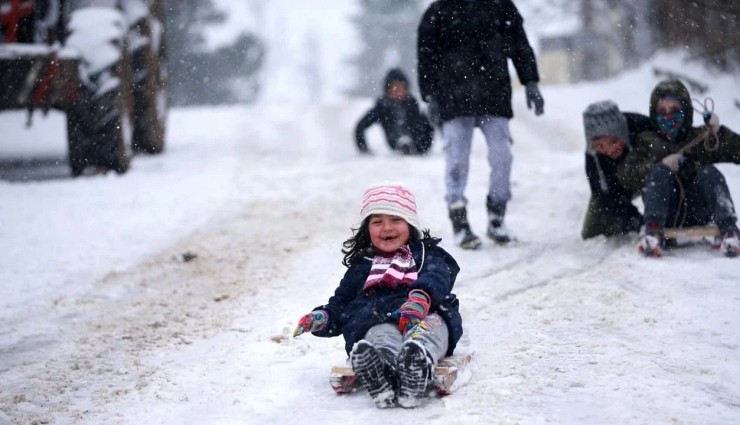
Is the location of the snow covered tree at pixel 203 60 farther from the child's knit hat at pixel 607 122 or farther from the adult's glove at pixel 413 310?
the adult's glove at pixel 413 310

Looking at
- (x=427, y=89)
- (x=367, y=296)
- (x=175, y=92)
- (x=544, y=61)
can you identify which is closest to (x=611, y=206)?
(x=427, y=89)

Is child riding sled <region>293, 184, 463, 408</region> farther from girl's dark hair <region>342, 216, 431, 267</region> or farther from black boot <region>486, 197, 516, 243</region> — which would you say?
black boot <region>486, 197, 516, 243</region>

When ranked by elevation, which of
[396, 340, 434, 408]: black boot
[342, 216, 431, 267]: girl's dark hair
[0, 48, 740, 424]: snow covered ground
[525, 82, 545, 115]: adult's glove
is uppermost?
[525, 82, 545, 115]: adult's glove

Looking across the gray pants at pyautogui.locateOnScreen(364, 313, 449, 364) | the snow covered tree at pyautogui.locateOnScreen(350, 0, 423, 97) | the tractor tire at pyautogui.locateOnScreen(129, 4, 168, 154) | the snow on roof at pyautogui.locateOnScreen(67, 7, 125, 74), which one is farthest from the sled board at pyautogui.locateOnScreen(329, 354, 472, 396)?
the snow covered tree at pyautogui.locateOnScreen(350, 0, 423, 97)

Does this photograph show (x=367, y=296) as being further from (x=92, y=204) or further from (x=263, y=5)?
(x=263, y=5)

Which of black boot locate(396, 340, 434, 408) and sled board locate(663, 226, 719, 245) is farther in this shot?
sled board locate(663, 226, 719, 245)

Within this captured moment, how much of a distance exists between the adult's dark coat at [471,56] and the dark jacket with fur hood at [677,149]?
922 millimetres

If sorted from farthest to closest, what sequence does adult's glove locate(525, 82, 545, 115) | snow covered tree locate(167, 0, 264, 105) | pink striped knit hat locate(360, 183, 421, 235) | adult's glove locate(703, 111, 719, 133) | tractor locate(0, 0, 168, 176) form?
snow covered tree locate(167, 0, 264, 105)
tractor locate(0, 0, 168, 176)
adult's glove locate(525, 82, 545, 115)
adult's glove locate(703, 111, 719, 133)
pink striped knit hat locate(360, 183, 421, 235)

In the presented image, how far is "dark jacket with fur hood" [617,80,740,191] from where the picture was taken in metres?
4.67

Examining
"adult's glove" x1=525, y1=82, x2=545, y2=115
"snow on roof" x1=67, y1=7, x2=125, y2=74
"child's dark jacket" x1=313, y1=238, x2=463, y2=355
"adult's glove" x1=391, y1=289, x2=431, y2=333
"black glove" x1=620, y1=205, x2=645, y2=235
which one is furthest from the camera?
"snow on roof" x1=67, y1=7, x2=125, y2=74

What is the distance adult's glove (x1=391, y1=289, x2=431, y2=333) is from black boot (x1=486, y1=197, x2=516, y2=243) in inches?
104

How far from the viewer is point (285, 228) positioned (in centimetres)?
640

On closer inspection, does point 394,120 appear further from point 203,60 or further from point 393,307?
point 203,60

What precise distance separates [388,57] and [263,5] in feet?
49.2
